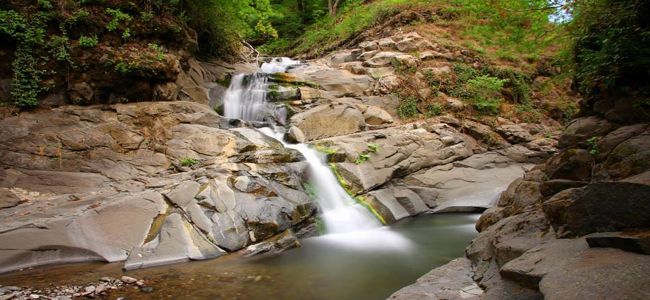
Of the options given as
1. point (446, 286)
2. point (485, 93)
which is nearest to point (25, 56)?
point (446, 286)

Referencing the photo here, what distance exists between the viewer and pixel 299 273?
6145 millimetres

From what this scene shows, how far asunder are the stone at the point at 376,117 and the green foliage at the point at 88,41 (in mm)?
8132

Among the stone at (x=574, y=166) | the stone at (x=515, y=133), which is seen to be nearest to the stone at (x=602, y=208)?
the stone at (x=574, y=166)

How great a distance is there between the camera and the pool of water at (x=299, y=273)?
5406 millimetres

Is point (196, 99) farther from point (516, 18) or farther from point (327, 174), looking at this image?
point (516, 18)

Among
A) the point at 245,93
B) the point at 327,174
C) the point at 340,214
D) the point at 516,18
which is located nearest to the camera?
the point at 516,18

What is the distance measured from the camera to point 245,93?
13531mm

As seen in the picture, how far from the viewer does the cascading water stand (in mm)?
8180

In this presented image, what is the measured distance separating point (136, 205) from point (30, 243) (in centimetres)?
168

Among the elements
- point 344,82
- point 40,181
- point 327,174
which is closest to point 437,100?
point 344,82

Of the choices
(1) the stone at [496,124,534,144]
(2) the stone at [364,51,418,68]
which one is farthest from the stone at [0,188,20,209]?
(1) the stone at [496,124,534,144]

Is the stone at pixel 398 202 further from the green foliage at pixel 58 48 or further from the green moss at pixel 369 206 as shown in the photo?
the green foliage at pixel 58 48

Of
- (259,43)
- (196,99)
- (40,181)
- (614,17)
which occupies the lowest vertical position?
(40,181)

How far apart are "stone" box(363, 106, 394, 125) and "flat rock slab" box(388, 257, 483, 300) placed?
796 centimetres
